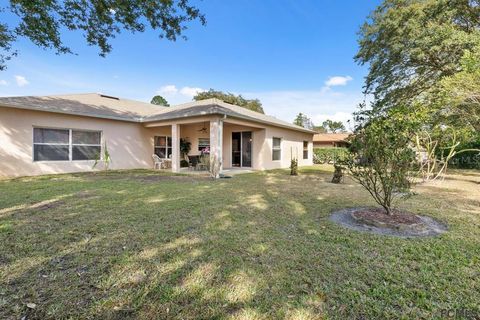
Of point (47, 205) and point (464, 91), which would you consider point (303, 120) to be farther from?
point (47, 205)

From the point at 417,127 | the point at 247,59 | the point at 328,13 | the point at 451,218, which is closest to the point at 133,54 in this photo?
the point at 247,59

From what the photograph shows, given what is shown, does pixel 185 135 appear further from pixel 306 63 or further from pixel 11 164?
pixel 306 63

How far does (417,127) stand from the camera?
13.9 ft

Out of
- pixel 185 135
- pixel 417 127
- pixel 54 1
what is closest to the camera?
pixel 417 127

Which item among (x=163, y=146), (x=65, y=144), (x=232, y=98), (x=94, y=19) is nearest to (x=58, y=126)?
(x=65, y=144)

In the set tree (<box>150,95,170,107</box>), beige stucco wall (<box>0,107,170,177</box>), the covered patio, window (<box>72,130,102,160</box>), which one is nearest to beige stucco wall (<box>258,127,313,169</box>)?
the covered patio

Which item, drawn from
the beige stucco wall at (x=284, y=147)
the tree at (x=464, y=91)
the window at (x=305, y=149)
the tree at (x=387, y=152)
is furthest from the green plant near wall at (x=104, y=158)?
the window at (x=305, y=149)

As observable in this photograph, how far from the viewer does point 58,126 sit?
11.3 meters

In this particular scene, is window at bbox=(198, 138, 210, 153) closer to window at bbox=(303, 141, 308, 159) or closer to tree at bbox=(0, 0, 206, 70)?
window at bbox=(303, 141, 308, 159)

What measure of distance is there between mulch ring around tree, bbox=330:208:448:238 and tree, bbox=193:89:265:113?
29700 millimetres

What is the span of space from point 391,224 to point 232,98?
110ft

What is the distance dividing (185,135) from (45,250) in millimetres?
A: 13920

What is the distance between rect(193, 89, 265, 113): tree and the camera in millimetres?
Answer: 34500

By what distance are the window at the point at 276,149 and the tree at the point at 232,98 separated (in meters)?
18.0
